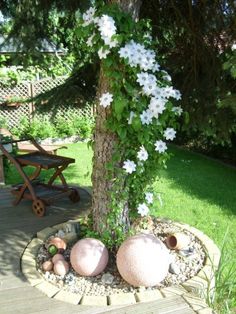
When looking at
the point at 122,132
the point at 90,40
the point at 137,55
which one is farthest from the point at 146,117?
the point at 90,40

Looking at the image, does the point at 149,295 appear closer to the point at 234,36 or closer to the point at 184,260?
the point at 184,260

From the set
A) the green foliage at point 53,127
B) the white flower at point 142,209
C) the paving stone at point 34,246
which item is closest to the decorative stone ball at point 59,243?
the paving stone at point 34,246

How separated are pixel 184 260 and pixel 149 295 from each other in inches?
23.1

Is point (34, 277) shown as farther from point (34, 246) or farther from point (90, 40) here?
point (90, 40)

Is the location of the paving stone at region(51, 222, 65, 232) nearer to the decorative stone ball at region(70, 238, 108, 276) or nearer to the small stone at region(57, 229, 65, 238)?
the small stone at region(57, 229, 65, 238)

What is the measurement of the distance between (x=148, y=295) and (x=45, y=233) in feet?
4.23

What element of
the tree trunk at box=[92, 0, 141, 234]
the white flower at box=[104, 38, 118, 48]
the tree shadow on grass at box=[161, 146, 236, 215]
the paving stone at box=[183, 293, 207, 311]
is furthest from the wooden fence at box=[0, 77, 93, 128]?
the paving stone at box=[183, 293, 207, 311]

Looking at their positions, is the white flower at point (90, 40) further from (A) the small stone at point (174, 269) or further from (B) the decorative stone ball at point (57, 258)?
(A) the small stone at point (174, 269)

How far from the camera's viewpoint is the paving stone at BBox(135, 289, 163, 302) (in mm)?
2668

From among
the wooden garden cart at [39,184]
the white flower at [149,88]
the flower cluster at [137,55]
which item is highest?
the flower cluster at [137,55]

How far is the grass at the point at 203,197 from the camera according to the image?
312cm

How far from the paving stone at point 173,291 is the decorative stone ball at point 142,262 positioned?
88 mm

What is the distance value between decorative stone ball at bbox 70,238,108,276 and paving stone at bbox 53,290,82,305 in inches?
8.9

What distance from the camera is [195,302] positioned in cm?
265
